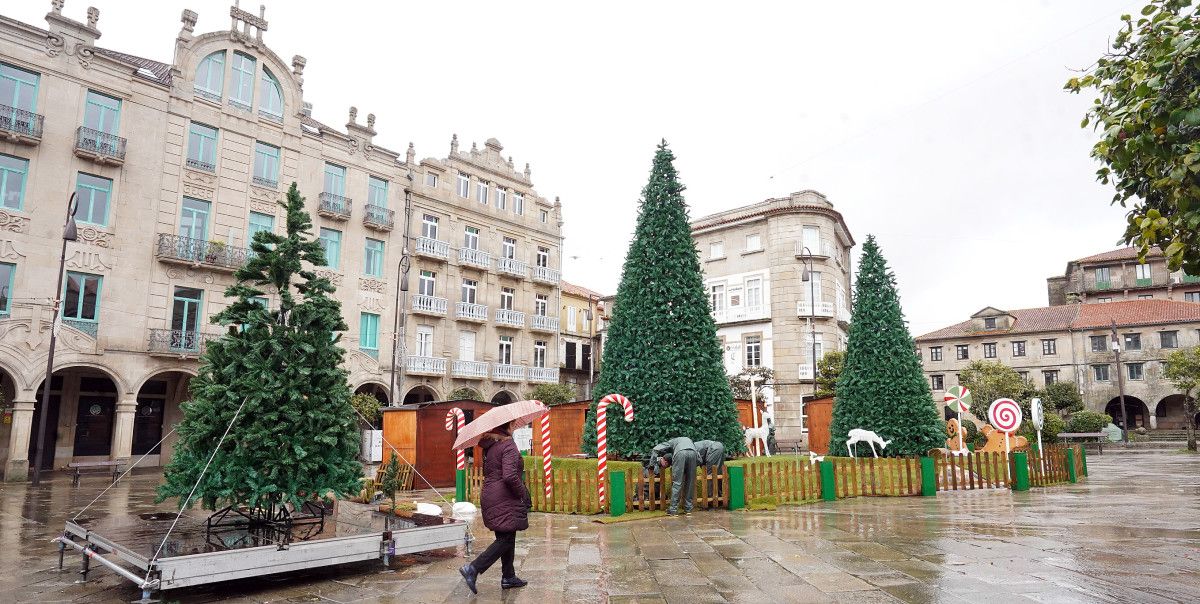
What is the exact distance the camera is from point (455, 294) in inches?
1394

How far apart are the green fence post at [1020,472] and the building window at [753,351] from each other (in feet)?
80.2

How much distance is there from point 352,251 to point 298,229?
935 inches

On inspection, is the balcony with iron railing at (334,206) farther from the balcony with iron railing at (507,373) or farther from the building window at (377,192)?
the balcony with iron railing at (507,373)

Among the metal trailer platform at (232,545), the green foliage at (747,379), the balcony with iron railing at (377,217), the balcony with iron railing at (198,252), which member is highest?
the balcony with iron railing at (377,217)

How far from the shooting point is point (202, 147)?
90.3 feet

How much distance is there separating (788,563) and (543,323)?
31399 millimetres

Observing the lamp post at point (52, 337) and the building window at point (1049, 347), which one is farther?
the building window at point (1049, 347)

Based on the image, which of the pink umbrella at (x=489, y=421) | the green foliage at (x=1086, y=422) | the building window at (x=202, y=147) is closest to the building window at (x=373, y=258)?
the building window at (x=202, y=147)

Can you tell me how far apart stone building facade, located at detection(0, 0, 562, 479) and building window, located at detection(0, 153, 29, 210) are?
44 mm

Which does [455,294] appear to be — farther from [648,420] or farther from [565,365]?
[648,420]

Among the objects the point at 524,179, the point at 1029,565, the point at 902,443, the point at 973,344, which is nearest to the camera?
the point at 1029,565

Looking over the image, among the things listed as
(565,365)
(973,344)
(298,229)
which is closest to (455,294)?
(565,365)

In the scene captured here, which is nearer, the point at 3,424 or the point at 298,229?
the point at 298,229

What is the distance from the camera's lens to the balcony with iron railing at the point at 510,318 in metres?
37.2
